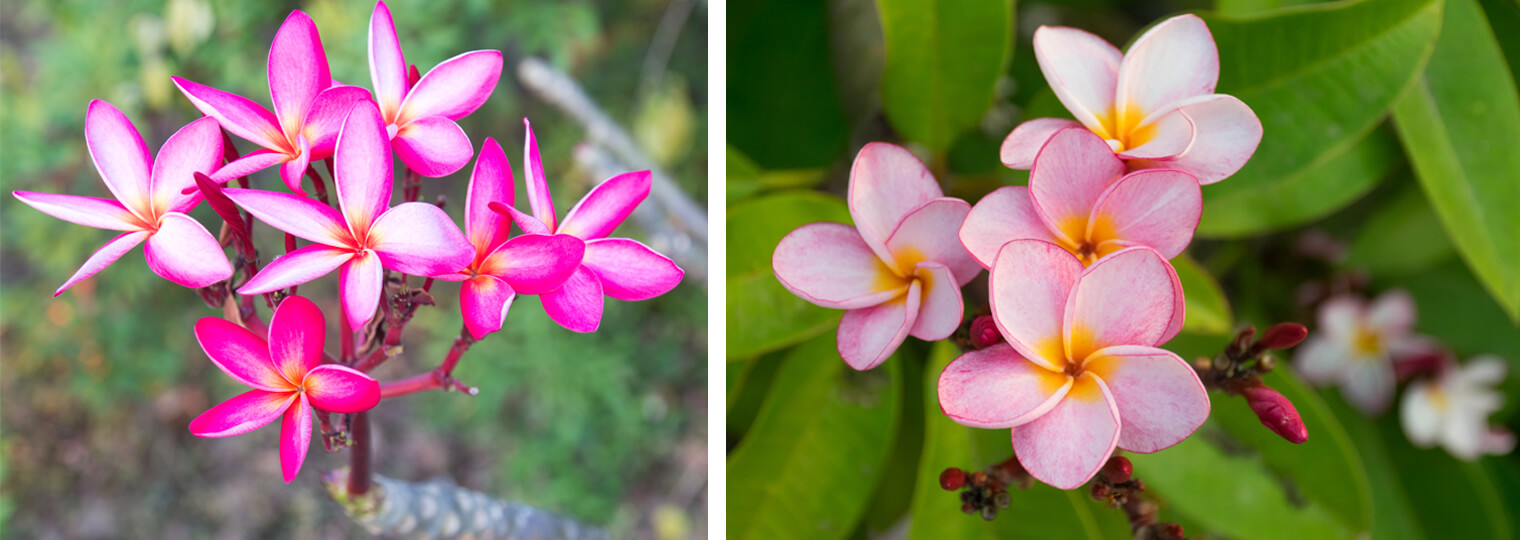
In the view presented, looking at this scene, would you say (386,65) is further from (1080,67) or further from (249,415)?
(1080,67)

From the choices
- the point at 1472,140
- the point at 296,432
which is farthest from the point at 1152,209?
the point at 296,432

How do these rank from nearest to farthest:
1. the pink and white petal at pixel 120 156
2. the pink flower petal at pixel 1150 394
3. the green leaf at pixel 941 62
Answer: the pink flower petal at pixel 1150 394
the pink and white petal at pixel 120 156
the green leaf at pixel 941 62

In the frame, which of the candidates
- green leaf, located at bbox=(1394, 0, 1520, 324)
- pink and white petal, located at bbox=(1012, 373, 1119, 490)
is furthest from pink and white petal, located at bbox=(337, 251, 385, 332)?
green leaf, located at bbox=(1394, 0, 1520, 324)

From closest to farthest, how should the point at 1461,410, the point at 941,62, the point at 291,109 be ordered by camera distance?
the point at 291,109 < the point at 941,62 < the point at 1461,410

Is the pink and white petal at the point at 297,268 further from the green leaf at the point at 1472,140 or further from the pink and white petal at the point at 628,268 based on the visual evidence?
the green leaf at the point at 1472,140

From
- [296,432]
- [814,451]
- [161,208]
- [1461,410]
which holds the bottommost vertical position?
[1461,410]

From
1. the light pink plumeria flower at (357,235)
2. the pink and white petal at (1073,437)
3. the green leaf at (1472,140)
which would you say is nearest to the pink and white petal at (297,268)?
the light pink plumeria flower at (357,235)
